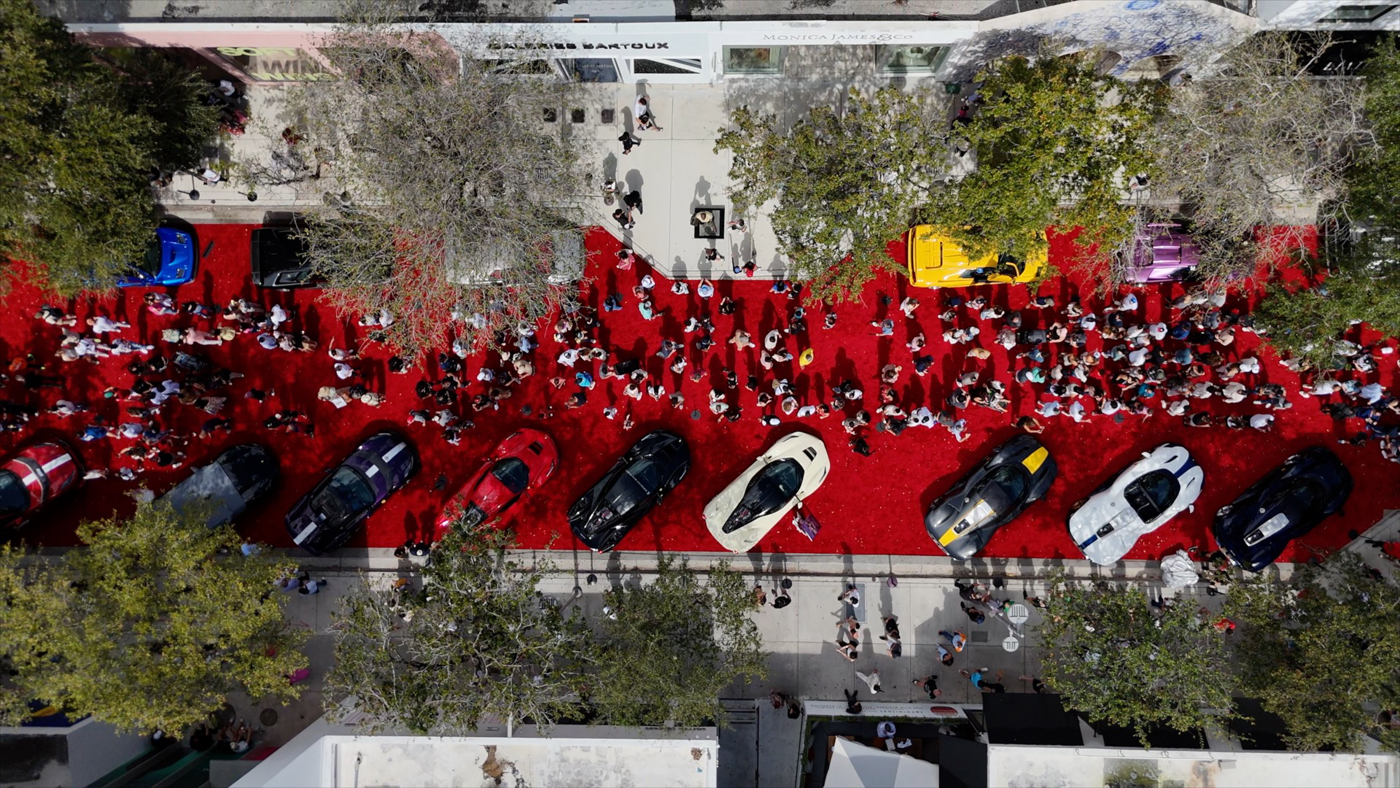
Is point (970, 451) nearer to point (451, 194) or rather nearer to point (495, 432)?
point (495, 432)

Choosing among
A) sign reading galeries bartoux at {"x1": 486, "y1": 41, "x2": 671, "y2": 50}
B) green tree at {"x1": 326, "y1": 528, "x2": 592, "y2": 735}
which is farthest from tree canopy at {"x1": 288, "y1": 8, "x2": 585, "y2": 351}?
green tree at {"x1": 326, "y1": 528, "x2": 592, "y2": 735}

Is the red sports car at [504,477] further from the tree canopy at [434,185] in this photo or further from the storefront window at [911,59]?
the storefront window at [911,59]

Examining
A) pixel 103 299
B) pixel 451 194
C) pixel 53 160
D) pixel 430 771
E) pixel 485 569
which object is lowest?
pixel 430 771

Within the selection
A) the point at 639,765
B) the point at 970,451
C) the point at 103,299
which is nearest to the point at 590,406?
the point at 639,765

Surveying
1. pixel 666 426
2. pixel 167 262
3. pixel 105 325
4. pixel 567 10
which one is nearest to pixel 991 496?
pixel 666 426

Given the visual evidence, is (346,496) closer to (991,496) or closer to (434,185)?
(434,185)

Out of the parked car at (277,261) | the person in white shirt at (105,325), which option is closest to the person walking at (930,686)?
the parked car at (277,261)
